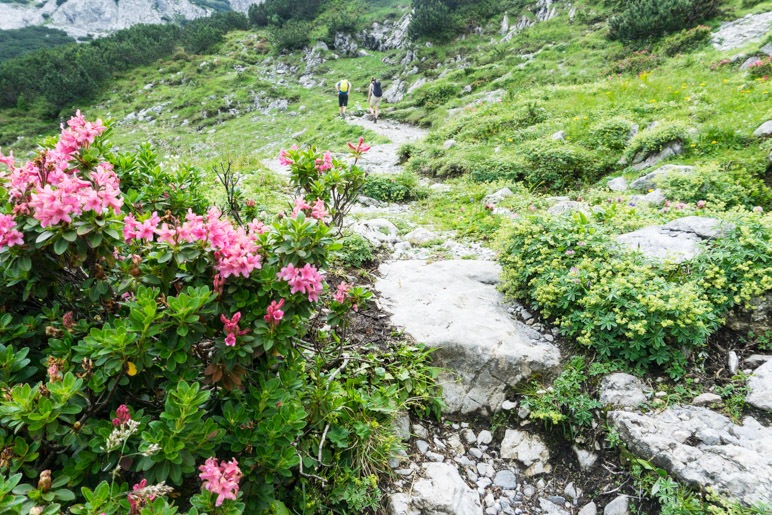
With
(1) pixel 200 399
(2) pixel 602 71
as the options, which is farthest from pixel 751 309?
(2) pixel 602 71

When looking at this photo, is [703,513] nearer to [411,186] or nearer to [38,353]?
[38,353]

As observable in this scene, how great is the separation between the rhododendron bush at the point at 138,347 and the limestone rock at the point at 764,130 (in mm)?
9521

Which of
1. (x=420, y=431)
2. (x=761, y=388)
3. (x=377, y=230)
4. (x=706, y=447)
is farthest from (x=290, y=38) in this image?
(x=706, y=447)

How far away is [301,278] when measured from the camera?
229 centimetres

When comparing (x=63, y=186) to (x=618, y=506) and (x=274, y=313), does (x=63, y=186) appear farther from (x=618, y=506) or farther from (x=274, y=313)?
(x=618, y=506)

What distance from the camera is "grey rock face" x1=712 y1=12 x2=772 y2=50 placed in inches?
564

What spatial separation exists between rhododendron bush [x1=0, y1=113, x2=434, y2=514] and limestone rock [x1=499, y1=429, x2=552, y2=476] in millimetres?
1902

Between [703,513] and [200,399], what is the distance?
3.37 m

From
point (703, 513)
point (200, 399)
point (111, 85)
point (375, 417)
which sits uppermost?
point (111, 85)

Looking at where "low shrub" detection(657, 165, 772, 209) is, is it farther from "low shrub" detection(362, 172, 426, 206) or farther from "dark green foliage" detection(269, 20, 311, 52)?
"dark green foliage" detection(269, 20, 311, 52)

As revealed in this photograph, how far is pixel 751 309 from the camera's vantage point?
163 inches

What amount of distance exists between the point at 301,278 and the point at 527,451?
2.87 metres

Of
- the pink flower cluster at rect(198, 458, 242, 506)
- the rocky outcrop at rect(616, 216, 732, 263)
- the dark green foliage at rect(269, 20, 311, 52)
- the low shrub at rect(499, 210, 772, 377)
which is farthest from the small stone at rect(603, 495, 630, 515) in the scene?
the dark green foliage at rect(269, 20, 311, 52)

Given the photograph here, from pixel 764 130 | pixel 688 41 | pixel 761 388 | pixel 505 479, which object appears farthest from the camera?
pixel 688 41
